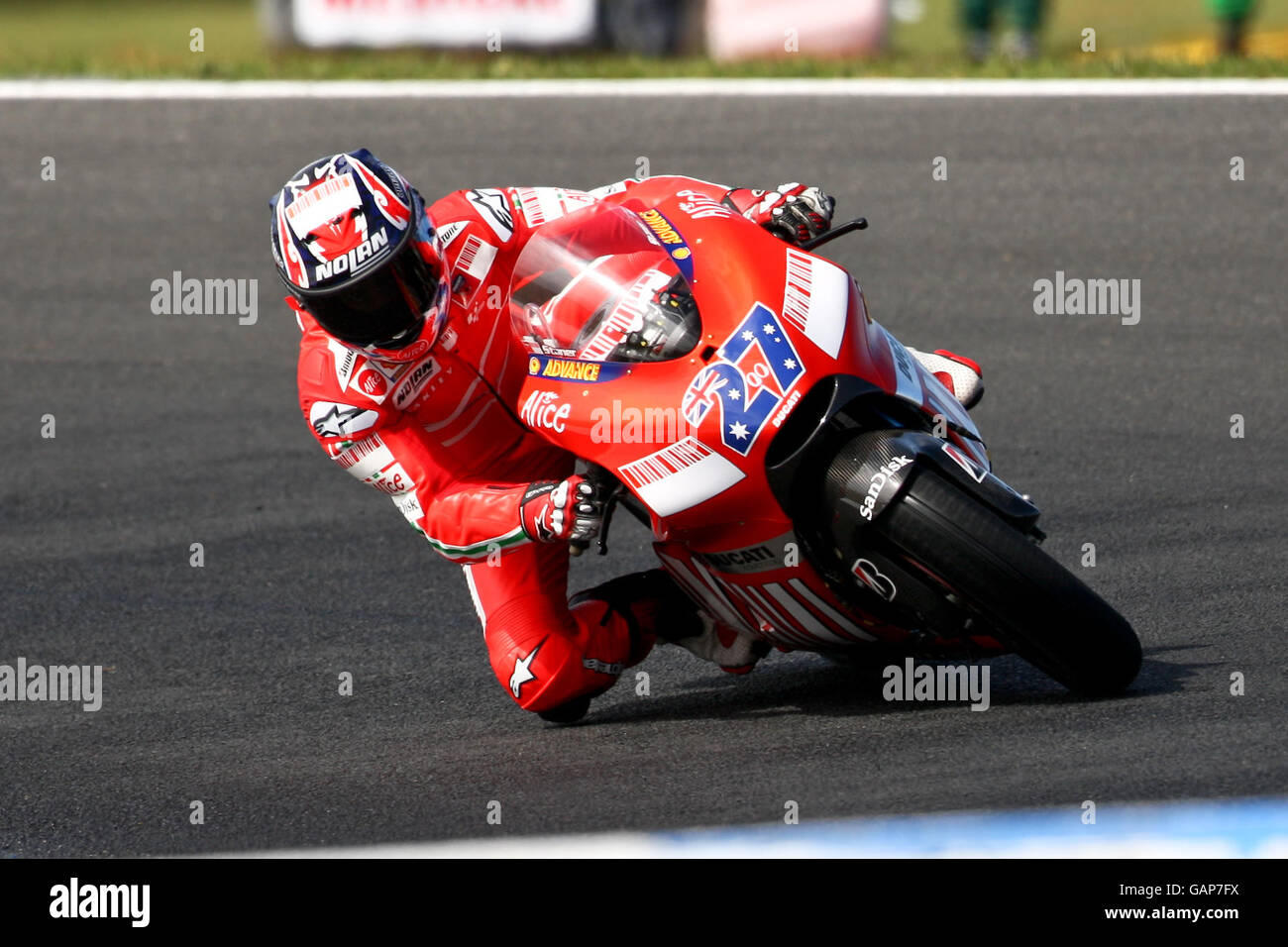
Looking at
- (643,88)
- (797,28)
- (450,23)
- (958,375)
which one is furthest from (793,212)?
(450,23)

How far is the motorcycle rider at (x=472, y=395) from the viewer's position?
14.9ft

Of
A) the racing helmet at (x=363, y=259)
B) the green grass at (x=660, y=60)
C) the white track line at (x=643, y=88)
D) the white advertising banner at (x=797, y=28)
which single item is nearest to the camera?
the racing helmet at (x=363, y=259)

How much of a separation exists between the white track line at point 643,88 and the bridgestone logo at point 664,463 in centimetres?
665

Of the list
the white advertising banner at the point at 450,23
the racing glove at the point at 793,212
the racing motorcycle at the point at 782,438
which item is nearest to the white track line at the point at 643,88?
the white advertising banner at the point at 450,23

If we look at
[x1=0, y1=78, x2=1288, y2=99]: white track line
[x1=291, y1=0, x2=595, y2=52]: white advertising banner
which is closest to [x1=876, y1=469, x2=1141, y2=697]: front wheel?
[x1=0, y1=78, x2=1288, y2=99]: white track line

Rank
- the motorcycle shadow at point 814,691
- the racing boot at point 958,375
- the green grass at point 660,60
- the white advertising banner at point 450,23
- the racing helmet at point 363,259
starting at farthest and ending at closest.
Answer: the white advertising banner at point 450,23, the green grass at point 660,60, the racing boot at point 958,375, the motorcycle shadow at point 814,691, the racing helmet at point 363,259

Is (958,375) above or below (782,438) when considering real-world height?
below

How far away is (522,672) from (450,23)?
27.7ft

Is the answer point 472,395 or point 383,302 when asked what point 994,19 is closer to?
point 472,395

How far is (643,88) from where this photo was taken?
434 inches

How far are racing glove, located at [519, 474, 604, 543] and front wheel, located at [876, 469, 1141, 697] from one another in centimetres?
66

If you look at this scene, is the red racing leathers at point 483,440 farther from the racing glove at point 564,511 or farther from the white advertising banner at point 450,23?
the white advertising banner at point 450,23

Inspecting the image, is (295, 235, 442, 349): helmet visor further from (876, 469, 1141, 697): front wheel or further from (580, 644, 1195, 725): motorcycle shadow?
(580, 644, 1195, 725): motorcycle shadow
